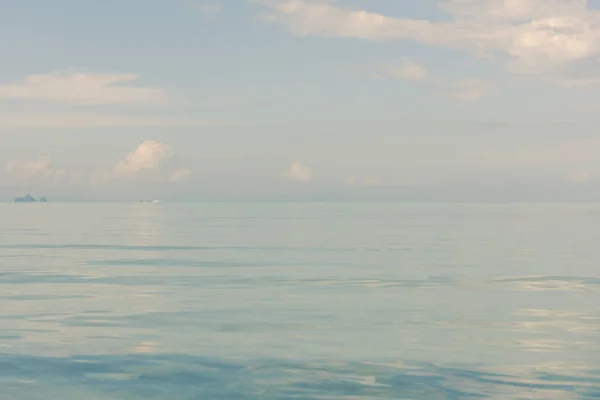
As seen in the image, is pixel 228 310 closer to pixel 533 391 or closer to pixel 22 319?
pixel 22 319

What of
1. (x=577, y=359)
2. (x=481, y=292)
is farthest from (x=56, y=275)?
(x=577, y=359)

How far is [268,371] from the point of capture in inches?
1001

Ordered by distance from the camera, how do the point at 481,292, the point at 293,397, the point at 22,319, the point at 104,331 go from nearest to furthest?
the point at 293,397 → the point at 104,331 → the point at 22,319 → the point at 481,292

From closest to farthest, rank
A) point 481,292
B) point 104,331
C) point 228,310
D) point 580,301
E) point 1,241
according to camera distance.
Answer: point 104,331 < point 228,310 < point 580,301 < point 481,292 < point 1,241

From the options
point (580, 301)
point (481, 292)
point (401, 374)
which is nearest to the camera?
point (401, 374)

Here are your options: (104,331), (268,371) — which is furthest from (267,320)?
A: (268,371)

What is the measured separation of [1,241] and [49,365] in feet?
268

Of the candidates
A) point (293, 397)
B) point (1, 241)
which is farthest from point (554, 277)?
point (1, 241)

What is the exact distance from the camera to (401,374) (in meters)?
25.0

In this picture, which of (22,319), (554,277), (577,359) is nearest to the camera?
(577,359)

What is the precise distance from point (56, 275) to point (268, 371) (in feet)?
116

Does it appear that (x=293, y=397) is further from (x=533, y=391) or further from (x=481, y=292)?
(x=481, y=292)

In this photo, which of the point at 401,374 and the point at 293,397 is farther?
the point at 401,374

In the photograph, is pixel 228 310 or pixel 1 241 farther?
pixel 1 241
